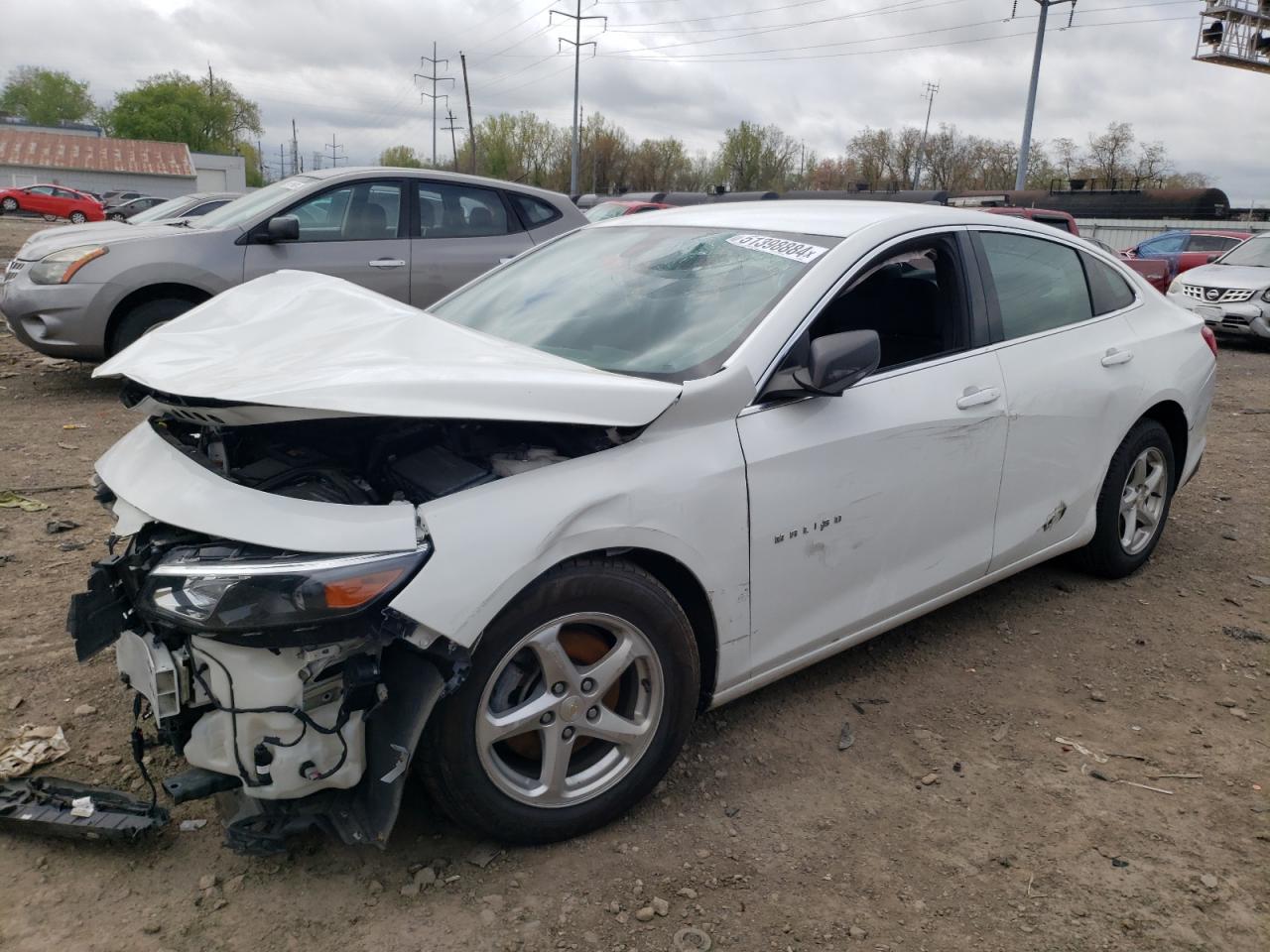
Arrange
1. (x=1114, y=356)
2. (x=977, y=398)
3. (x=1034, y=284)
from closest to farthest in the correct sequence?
(x=977, y=398), (x=1034, y=284), (x=1114, y=356)

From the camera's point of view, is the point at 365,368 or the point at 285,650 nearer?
the point at 285,650

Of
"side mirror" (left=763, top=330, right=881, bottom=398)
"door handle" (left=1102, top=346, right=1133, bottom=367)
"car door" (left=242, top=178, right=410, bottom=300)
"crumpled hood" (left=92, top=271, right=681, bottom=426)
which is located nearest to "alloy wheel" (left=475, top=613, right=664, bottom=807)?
"crumpled hood" (left=92, top=271, right=681, bottom=426)

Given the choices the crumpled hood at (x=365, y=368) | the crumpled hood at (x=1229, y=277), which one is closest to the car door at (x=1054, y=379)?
the crumpled hood at (x=365, y=368)

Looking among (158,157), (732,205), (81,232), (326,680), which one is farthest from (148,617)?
(158,157)

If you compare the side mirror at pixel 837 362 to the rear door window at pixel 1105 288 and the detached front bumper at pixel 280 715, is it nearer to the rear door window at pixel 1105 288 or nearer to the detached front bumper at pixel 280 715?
the detached front bumper at pixel 280 715

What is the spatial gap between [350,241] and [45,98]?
122 m

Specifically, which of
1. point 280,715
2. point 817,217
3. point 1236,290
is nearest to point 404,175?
point 817,217

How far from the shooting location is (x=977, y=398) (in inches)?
133

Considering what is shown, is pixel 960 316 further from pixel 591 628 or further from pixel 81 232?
pixel 81 232

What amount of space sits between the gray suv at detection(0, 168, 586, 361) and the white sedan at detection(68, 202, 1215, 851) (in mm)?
4036

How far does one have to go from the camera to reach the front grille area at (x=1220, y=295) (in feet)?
43.0

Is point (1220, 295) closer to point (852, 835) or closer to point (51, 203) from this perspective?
point (852, 835)

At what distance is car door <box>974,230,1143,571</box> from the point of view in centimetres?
361

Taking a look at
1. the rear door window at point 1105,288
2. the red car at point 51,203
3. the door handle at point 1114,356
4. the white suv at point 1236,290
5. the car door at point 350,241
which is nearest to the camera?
the door handle at point 1114,356
